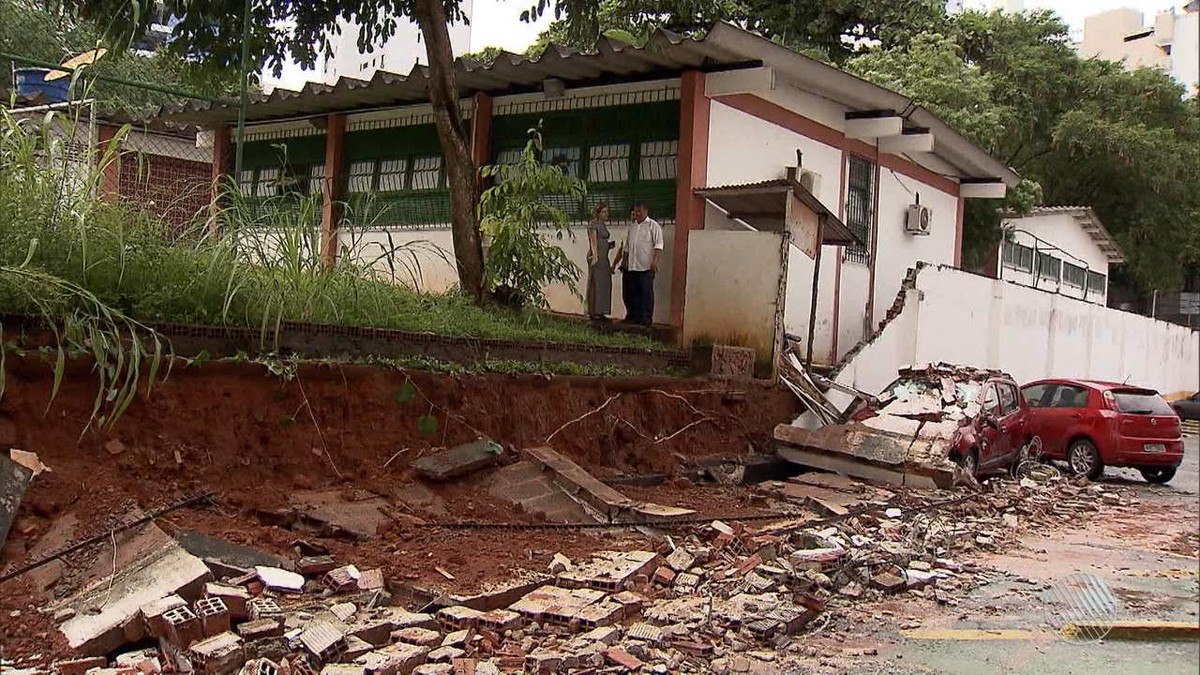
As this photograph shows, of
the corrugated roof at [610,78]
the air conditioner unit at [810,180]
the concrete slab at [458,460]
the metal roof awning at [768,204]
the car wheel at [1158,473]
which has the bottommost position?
the car wheel at [1158,473]

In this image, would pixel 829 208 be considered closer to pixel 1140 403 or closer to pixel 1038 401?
pixel 1038 401

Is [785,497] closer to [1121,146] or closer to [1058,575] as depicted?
[1058,575]

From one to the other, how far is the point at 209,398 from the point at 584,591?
286 centimetres

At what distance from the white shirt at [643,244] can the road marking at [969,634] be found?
6964 mm

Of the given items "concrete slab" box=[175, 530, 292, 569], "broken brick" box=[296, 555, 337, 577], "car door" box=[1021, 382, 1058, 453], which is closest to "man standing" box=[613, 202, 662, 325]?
"car door" box=[1021, 382, 1058, 453]

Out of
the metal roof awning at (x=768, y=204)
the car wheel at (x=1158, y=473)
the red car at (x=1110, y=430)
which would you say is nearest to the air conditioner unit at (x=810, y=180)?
the metal roof awning at (x=768, y=204)

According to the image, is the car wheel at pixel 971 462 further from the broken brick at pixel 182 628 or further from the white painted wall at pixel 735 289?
the broken brick at pixel 182 628

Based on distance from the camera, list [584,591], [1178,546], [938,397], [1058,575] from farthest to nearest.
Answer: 1. [938,397]
2. [1178,546]
3. [1058,575]
4. [584,591]

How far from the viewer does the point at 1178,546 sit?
9680mm

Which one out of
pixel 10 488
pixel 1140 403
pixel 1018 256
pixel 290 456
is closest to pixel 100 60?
pixel 290 456

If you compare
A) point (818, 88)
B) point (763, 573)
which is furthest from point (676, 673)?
point (818, 88)

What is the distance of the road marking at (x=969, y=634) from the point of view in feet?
20.5

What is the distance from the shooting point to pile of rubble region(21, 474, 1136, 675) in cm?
471

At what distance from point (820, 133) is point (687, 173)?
3626mm
